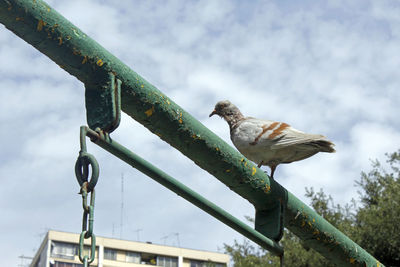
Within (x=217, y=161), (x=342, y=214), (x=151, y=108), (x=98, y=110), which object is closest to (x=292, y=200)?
(x=217, y=161)

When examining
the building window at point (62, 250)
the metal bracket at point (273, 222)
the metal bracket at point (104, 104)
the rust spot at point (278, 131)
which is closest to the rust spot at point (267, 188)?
Answer: the metal bracket at point (273, 222)

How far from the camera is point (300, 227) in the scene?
4680 millimetres

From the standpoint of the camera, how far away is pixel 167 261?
217 feet

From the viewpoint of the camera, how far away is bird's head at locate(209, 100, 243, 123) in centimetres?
733

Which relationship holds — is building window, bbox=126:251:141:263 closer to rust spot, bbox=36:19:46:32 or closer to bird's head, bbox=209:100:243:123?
bird's head, bbox=209:100:243:123

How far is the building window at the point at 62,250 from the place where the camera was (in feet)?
199

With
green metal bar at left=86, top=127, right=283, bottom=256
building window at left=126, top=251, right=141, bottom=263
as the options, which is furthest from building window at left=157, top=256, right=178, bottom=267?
green metal bar at left=86, top=127, right=283, bottom=256

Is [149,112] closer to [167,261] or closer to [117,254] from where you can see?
[117,254]

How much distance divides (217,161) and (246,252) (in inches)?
845

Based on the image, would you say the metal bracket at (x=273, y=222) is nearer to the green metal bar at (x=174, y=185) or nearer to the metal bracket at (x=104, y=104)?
the green metal bar at (x=174, y=185)

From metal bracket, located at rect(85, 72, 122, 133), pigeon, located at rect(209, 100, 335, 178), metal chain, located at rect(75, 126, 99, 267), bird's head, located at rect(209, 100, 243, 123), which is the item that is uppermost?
bird's head, located at rect(209, 100, 243, 123)

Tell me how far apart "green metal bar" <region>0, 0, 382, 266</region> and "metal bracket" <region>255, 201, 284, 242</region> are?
5cm

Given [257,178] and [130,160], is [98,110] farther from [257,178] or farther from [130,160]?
[257,178]

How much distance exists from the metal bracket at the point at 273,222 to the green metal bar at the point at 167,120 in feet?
0.17
